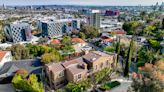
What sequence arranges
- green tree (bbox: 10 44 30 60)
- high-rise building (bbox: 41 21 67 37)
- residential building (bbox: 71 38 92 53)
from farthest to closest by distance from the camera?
high-rise building (bbox: 41 21 67 37), residential building (bbox: 71 38 92 53), green tree (bbox: 10 44 30 60)

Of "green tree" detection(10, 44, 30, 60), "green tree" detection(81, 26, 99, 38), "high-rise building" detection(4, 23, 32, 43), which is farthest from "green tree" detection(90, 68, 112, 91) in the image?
"high-rise building" detection(4, 23, 32, 43)

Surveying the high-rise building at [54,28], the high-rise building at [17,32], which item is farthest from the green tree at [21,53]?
the high-rise building at [54,28]

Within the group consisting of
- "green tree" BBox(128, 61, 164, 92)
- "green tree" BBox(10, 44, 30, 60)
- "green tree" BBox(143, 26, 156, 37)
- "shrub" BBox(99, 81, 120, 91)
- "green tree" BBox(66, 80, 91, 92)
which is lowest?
"shrub" BBox(99, 81, 120, 91)

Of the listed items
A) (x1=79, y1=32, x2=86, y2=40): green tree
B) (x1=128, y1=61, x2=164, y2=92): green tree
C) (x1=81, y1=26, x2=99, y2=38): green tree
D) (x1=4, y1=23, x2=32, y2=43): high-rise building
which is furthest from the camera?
(x1=4, y1=23, x2=32, y2=43): high-rise building

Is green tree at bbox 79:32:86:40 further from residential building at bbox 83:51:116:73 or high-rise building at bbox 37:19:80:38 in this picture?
residential building at bbox 83:51:116:73

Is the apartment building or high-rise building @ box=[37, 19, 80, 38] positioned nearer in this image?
the apartment building

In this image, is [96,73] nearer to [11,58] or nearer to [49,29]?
[11,58]

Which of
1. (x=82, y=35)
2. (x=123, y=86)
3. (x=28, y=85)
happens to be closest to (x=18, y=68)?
(x=28, y=85)
